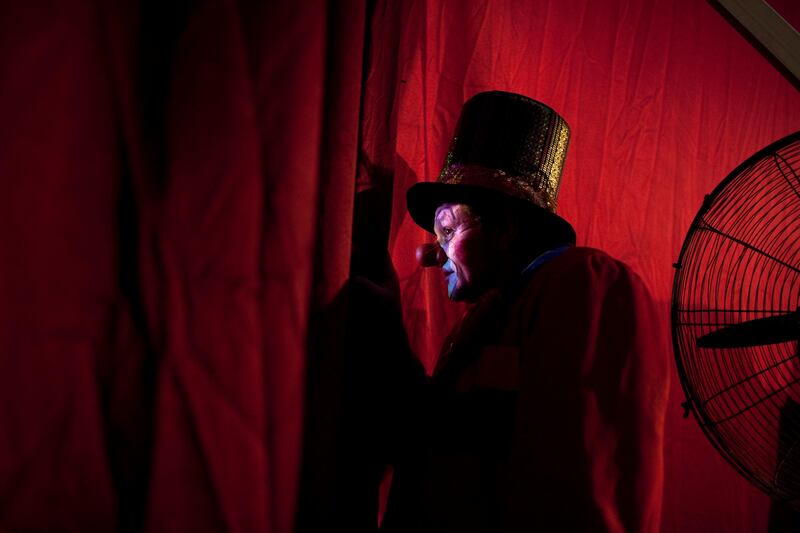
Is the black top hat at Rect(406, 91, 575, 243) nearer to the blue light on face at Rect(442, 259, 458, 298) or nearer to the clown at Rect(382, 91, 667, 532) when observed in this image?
the clown at Rect(382, 91, 667, 532)

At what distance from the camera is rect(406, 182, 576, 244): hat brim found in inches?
46.0

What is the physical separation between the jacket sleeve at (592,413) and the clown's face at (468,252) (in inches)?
13.4

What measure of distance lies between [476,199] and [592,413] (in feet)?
2.00

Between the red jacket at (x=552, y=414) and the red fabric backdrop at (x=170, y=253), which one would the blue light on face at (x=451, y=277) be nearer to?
the red jacket at (x=552, y=414)

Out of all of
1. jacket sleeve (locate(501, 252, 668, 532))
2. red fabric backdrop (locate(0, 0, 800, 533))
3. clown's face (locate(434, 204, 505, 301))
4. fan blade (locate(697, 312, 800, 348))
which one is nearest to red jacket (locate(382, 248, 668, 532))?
jacket sleeve (locate(501, 252, 668, 532))

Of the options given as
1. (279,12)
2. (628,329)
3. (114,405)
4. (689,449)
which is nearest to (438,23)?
(279,12)

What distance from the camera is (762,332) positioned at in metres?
0.96

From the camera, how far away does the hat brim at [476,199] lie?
117 cm

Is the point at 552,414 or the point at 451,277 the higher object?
the point at 451,277

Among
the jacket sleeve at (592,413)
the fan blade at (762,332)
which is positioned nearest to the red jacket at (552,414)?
the jacket sleeve at (592,413)

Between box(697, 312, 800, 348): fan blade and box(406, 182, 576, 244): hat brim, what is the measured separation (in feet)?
1.27

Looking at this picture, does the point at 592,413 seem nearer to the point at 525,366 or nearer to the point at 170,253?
the point at 525,366

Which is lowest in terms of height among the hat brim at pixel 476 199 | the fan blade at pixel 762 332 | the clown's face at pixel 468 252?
the fan blade at pixel 762 332

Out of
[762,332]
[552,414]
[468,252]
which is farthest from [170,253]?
[762,332]
